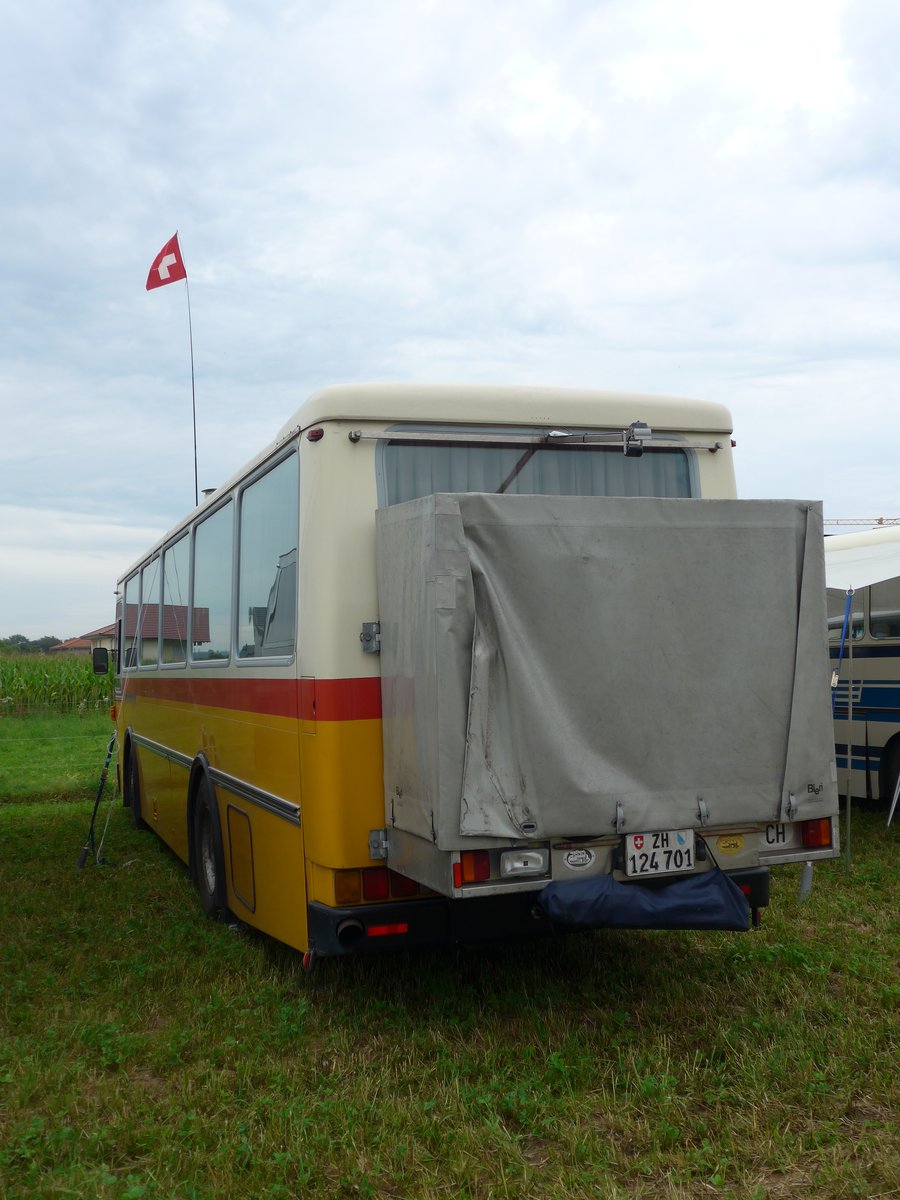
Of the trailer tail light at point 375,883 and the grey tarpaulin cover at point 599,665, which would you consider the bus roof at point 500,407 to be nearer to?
the grey tarpaulin cover at point 599,665

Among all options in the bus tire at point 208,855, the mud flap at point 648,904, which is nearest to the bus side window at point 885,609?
the mud flap at point 648,904

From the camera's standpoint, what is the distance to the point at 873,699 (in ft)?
33.5

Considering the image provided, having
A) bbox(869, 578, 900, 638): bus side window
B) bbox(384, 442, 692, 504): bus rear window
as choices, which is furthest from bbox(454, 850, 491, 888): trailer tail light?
bbox(869, 578, 900, 638): bus side window

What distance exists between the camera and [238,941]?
656 centimetres

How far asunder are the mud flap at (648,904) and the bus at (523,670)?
0.02m

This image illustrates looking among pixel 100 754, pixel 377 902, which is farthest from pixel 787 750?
pixel 100 754

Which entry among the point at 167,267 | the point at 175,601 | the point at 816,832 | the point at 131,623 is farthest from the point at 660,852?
the point at 167,267

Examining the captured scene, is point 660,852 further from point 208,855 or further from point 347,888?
point 208,855

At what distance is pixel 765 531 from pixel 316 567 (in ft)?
6.47

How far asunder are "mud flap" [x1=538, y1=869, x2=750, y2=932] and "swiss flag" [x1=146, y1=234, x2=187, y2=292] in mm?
9850

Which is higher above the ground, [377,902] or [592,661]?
[592,661]

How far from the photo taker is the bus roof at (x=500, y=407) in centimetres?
518

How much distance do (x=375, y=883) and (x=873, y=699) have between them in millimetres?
6645

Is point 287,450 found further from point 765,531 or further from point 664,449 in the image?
point 765,531
